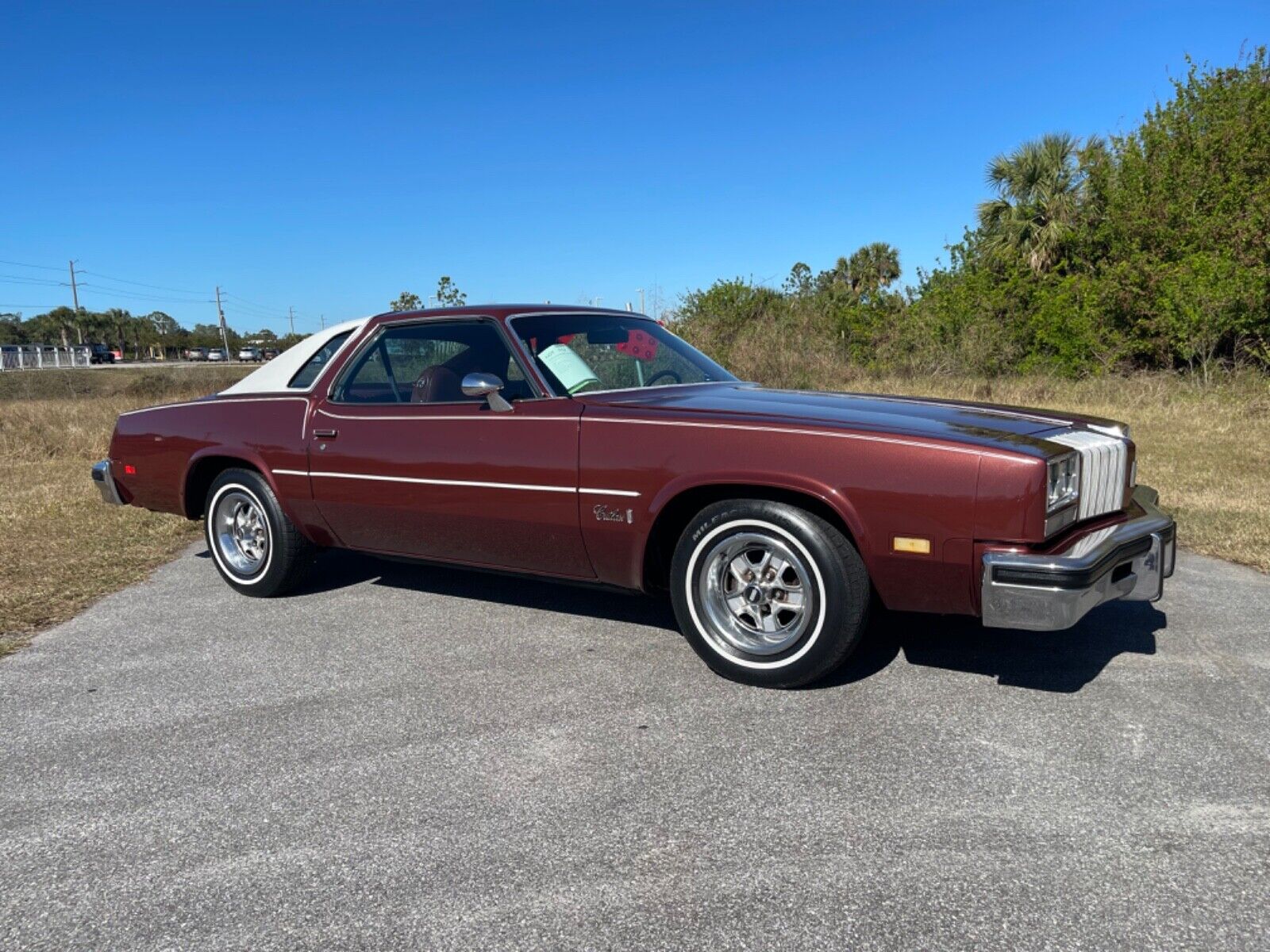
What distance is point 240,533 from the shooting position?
534 cm

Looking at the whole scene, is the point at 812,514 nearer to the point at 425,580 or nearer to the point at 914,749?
the point at 914,749

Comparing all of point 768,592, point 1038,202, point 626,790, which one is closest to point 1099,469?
point 768,592

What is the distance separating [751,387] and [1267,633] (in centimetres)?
254

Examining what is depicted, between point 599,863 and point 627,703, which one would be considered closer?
point 599,863

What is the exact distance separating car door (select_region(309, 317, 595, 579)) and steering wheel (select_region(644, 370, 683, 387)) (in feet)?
2.07

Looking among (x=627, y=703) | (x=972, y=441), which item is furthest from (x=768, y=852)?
(x=972, y=441)

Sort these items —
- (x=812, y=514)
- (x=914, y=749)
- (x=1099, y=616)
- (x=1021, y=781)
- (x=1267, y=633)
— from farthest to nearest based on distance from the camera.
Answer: (x=1099, y=616) < (x=1267, y=633) < (x=812, y=514) < (x=914, y=749) < (x=1021, y=781)

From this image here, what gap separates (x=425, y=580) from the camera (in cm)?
554

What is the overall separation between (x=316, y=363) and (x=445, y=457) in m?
1.28

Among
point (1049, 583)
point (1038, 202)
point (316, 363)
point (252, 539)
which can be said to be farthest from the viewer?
point (1038, 202)

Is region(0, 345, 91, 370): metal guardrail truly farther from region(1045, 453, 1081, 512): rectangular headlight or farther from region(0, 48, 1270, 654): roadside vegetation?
region(1045, 453, 1081, 512): rectangular headlight

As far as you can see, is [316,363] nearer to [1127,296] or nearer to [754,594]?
[754,594]

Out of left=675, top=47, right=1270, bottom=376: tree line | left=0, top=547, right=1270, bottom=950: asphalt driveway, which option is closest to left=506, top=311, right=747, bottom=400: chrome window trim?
left=0, top=547, right=1270, bottom=950: asphalt driveway

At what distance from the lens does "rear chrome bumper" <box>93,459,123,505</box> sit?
5.84 metres
